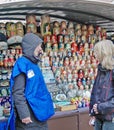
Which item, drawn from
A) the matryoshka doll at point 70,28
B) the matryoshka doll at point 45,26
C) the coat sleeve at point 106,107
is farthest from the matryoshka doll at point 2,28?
the coat sleeve at point 106,107

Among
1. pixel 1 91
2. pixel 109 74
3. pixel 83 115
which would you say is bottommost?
pixel 83 115

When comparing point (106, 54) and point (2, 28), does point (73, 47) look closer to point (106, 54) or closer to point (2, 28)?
point (2, 28)

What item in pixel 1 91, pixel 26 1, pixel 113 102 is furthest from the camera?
pixel 1 91

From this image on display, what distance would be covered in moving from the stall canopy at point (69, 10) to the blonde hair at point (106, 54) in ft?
3.57

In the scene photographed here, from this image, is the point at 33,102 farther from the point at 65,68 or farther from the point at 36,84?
the point at 65,68

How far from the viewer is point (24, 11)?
442cm

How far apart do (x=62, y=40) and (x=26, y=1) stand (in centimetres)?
111

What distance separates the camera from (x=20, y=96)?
104 inches

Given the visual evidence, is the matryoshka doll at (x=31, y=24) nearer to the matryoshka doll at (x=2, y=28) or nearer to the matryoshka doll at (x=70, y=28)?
the matryoshka doll at (x=2, y=28)

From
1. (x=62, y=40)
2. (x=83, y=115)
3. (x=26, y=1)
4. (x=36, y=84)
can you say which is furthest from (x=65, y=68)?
(x=36, y=84)

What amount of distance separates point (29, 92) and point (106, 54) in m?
0.68

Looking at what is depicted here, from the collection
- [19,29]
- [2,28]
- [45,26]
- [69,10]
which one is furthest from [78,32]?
[2,28]

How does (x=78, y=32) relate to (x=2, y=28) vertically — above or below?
below

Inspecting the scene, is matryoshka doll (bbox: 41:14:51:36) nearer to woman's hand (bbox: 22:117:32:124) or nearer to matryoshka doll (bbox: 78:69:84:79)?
matryoshka doll (bbox: 78:69:84:79)
